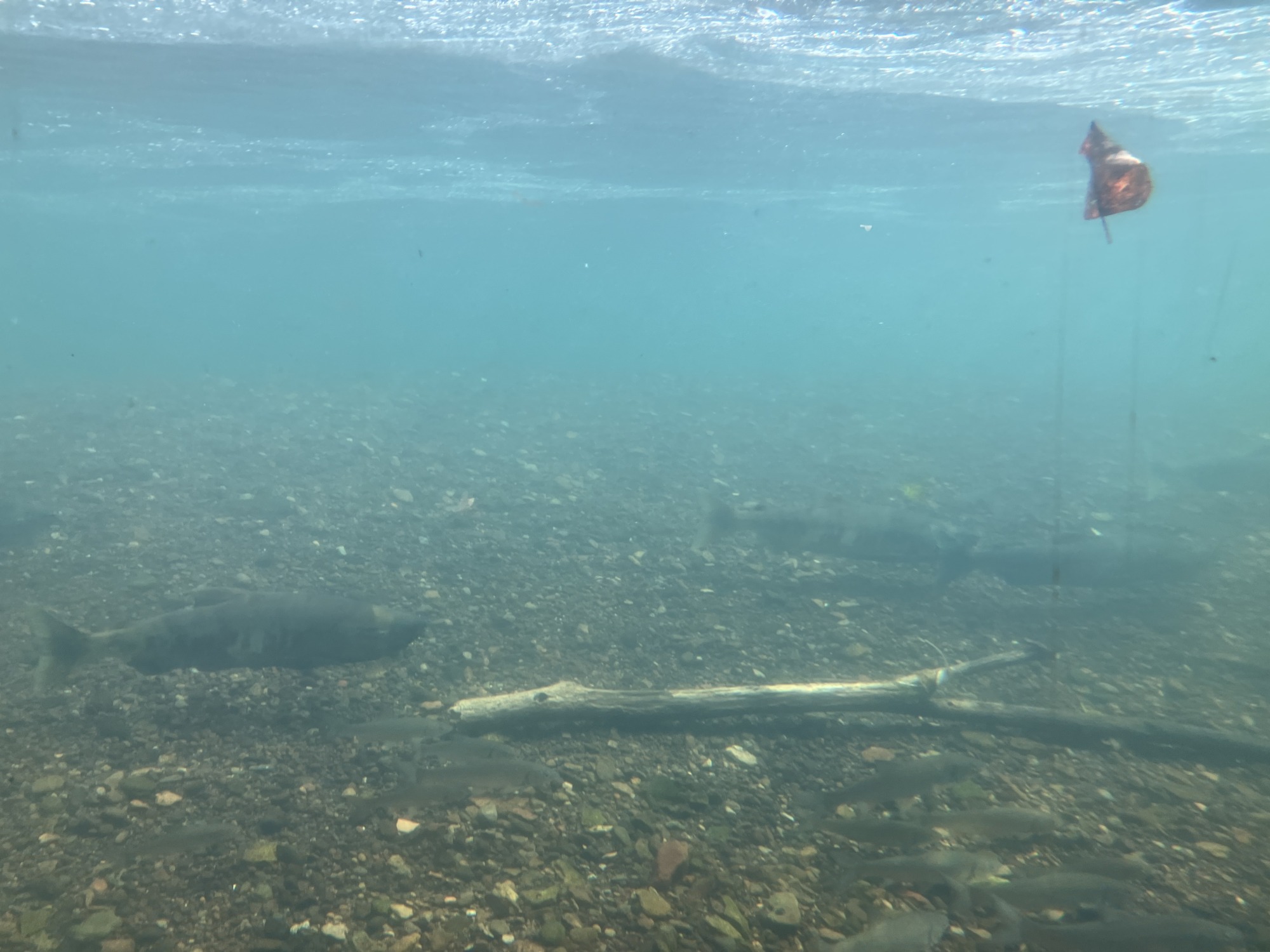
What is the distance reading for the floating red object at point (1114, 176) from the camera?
3.34 m

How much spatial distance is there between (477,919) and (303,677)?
348 cm

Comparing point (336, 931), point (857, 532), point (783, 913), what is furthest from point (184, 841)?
point (857, 532)

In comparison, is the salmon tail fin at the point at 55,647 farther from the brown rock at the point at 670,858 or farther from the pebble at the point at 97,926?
the brown rock at the point at 670,858

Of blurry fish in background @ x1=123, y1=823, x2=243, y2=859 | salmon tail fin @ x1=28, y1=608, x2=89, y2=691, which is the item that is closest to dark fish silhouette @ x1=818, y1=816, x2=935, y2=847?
blurry fish in background @ x1=123, y1=823, x2=243, y2=859

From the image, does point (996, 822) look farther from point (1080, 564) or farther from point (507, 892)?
point (1080, 564)

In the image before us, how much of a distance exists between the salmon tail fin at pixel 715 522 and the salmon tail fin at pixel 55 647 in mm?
7300

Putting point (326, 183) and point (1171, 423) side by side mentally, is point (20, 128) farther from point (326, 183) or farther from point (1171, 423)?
point (1171, 423)

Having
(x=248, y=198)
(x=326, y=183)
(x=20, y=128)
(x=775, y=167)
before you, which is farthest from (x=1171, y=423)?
(x=248, y=198)

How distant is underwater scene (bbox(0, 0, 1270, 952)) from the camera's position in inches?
142

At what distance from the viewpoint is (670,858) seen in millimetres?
3857

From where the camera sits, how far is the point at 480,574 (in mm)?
9070

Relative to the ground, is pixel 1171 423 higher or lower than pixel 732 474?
lower

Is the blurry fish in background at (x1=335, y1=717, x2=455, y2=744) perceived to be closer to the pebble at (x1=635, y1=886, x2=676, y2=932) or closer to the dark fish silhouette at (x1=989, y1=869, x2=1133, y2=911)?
the pebble at (x1=635, y1=886, x2=676, y2=932)

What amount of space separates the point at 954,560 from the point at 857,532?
1349mm
